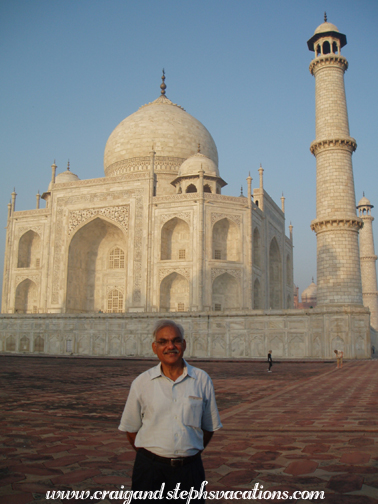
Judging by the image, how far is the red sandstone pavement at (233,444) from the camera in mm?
2984

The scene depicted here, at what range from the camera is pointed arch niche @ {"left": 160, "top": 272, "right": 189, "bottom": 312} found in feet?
83.5

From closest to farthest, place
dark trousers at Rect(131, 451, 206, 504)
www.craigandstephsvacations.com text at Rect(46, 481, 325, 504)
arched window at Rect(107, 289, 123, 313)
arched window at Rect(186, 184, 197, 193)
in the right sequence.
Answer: dark trousers at Rect(131, 451, 206, 504) < www.craigandstephsvacations.com text at Rect(46, 481, 325, 504) < arched window at Rect(107, 289, 123, 313) < arched window at Rect(186, 184, 197, 193)

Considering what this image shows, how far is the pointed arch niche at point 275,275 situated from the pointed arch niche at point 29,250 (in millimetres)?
14803

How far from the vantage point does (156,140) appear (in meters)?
31.5

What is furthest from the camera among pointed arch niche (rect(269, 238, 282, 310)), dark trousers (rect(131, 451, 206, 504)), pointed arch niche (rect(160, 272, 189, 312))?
pointed arch niche (rect(269, 238, 282, 310))

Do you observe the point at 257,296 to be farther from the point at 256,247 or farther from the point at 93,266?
the point at 93,266

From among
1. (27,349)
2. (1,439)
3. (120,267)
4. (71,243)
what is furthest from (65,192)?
(1,439)

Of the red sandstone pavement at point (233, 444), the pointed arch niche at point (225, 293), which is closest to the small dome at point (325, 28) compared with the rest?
the pointed arch niche at point (225, 293)

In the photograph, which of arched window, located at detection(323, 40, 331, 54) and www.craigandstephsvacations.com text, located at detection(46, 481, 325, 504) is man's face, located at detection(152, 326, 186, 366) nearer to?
www.craigandstephsvacations.com text, located at detection(46, 481, 325, 504)

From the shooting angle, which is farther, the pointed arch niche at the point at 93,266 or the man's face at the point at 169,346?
the pointed arch niche at the point at 93,266

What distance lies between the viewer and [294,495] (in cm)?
280

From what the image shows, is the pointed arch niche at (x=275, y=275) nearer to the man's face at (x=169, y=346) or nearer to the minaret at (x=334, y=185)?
the minaret at (x=334, y=185)

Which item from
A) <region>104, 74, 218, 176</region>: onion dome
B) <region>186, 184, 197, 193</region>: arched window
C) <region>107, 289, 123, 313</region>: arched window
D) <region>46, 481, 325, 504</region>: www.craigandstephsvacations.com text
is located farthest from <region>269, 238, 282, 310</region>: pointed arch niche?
<region>46, 481, 325, 504</region>: www.craigandstephsvacations.com text

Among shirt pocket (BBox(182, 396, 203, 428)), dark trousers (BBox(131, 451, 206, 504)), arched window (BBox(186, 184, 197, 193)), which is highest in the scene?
arched window (BBox(186, 184, 197, 193))
